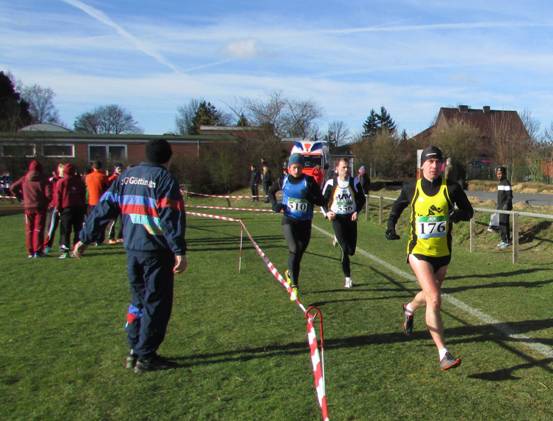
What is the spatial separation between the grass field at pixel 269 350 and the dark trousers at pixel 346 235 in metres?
0.49

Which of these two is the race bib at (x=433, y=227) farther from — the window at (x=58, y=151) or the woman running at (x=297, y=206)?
the window at (x=58, y=151)

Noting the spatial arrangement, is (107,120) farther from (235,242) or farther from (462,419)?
(462,419)

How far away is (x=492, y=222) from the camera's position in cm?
1350

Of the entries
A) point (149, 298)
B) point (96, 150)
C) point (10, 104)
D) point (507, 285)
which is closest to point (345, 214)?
point (507, 285)

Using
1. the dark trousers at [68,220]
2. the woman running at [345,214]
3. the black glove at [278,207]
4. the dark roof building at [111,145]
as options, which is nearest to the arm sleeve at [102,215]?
the black glove at [278,207]

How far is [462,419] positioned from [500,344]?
1866 millimetres

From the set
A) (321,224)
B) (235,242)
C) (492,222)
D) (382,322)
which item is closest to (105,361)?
(382,322)

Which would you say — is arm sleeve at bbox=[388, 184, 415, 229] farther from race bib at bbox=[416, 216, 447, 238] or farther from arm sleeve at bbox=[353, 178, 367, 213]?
arm sleeve at bbox=[353, 178, 367, 213]

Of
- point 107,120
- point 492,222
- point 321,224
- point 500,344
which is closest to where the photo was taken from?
point 500,344

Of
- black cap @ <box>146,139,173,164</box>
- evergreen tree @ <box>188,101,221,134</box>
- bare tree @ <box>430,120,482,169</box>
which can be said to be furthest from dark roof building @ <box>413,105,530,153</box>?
black cap @ <box>146,139,173,164</box>

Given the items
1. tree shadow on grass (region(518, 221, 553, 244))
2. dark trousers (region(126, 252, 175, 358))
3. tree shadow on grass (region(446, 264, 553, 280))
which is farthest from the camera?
tree shadow on grass (region(518, 221, 553, 244))

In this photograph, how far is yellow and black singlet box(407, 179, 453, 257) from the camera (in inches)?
194

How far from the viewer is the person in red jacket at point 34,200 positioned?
10.9 meters

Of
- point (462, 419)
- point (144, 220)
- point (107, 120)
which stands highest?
point (107, 120)
